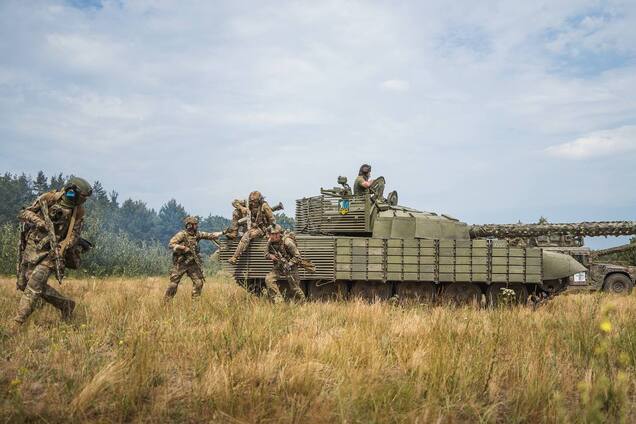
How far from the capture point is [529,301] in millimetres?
11117

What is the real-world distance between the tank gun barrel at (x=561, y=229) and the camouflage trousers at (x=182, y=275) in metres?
6.51

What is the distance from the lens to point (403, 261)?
35.9 feet

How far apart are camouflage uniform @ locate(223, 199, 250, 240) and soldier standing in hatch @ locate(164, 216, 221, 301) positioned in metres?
1.04

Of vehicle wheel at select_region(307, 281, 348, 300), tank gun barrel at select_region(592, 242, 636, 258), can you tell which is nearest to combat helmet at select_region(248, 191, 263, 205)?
vehicle wheel at select_region(307, 281, 348, 300)

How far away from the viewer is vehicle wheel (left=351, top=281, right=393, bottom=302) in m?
11.2

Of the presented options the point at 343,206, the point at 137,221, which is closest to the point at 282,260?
the point at 343,206

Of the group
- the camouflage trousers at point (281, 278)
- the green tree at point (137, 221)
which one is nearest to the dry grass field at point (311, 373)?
the camouflage trousers at point (281, 278)

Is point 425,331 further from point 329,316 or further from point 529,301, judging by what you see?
point 529,301

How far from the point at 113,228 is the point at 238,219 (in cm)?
7610

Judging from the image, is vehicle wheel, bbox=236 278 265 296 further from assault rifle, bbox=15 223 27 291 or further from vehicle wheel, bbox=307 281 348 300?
assault rifle, bbox=15 223 27 291

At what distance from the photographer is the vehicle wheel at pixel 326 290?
11.2m

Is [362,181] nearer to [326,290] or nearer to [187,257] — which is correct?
[326,290]

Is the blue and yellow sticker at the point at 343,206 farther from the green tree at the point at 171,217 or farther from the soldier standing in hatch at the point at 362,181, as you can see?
the green tree at the point at 171,217

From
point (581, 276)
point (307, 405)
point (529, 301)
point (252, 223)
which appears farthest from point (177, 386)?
point (581, 276)
